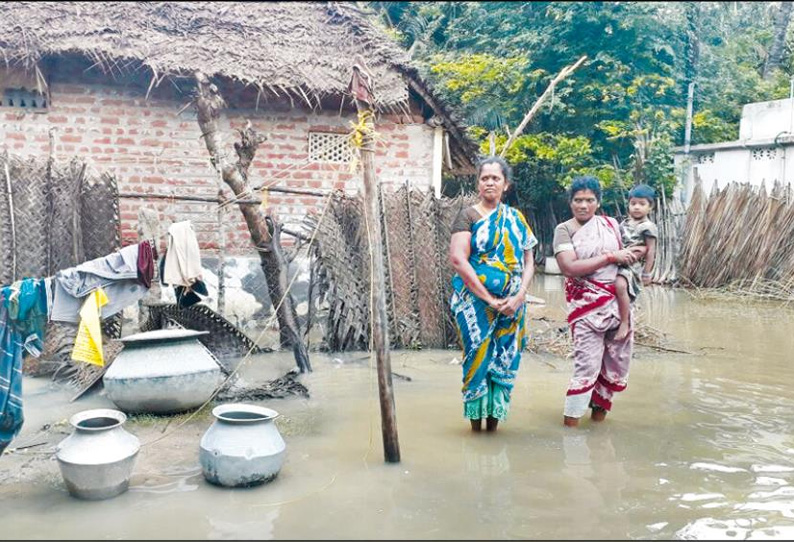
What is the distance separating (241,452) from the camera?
11.0ft

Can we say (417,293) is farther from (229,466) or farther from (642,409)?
(229,466)

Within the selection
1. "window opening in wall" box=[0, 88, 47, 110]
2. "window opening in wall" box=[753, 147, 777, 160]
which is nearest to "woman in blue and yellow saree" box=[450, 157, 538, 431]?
"window opening in wall" box=[0, 88, 47, 110]

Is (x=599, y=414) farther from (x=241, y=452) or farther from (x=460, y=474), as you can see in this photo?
(x=241, y=452)

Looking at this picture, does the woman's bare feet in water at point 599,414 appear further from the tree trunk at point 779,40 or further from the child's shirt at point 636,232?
the tree trunk at point 779,40

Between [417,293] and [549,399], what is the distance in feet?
7.26

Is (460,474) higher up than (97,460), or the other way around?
(97,460)

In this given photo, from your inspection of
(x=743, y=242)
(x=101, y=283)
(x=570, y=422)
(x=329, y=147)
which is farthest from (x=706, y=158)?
(x=101, y=283)

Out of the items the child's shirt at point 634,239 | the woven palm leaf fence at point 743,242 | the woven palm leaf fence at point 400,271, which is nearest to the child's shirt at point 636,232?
the child's shirt at point 634,239

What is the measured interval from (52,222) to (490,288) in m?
4.05

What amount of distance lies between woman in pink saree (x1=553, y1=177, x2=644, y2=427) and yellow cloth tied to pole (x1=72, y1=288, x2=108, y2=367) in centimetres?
284

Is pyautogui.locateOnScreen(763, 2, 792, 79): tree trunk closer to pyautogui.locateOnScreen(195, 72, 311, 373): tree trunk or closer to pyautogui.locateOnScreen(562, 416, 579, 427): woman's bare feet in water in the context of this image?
pyautogui.locateOnScreen(195, 72, 311, 373): tree trunk

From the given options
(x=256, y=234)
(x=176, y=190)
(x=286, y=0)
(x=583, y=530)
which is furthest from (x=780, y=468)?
(x=286, y=0)

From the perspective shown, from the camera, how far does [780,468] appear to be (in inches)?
150

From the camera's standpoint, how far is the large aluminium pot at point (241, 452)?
3359 millimetres
